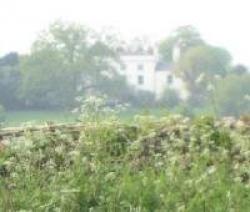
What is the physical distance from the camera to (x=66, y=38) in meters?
5.57

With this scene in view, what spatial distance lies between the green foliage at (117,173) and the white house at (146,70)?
7.74 ft

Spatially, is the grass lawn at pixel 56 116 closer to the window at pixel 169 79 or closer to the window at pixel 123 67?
the window at pixel 169 79

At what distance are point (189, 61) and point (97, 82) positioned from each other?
1.08 m

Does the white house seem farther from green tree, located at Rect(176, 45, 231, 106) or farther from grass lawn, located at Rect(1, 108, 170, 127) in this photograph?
grass lawn, located at Rect(1, 108, 170, 127)

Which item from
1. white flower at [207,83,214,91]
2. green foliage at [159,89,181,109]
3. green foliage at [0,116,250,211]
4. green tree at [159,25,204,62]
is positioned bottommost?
green foliage at [0,116,250,211]

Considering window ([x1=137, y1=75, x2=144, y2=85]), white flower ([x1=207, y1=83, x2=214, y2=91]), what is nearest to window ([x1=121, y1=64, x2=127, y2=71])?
window ([x1=137, y1=75, x2=144, y2=85])

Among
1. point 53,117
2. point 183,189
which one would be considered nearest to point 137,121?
point 53,117

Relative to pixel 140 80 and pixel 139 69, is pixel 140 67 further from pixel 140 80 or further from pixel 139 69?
pixel 140 80

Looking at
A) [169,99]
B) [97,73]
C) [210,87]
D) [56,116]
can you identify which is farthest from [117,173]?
[97,73]

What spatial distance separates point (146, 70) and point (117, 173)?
3320 millimetres

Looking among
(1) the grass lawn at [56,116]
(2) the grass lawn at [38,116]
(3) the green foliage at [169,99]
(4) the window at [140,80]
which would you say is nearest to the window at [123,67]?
(4) the window at [140,80]

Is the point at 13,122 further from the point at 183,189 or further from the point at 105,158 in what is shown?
the point at 183,189

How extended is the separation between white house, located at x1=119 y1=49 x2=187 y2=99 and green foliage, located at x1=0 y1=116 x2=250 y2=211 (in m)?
2.36

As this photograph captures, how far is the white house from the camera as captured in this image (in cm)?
524
